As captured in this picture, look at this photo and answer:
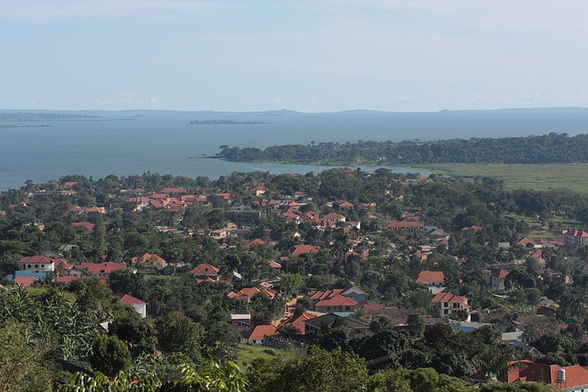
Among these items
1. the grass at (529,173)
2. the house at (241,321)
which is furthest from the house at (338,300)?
the grass at (529,173)

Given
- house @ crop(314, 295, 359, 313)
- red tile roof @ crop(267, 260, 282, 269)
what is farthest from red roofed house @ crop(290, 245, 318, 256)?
house @ crop(314, 295, 359, 313)

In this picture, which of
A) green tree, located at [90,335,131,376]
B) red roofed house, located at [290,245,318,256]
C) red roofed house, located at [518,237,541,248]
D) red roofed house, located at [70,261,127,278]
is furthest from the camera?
red roofed house, located at [518,237,541,248]

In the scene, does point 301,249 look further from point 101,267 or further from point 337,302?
point 101,267

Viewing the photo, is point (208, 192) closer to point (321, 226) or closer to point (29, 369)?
point (321, 226)

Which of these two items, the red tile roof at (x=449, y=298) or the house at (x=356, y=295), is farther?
the house at (x=356, y=295)

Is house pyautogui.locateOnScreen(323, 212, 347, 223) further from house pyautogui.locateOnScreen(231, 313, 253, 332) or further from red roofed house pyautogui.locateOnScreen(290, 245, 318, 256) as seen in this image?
house pyautogui.locateOnScreen(231, 313, 253, 332)

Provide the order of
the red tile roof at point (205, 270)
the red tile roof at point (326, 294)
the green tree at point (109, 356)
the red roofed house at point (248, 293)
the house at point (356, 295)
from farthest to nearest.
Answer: the red tile roof at point (205, 270), the house at point (356, 295), the red tile roof at point (326, 294), the red roofed house at point (248, 293), the green tree at point (109, 356)

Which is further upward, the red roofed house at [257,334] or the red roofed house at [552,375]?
the red roofed house at [552,375]

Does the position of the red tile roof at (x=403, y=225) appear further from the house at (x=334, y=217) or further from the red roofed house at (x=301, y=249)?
the red roofed house at (x=301, y=249)
